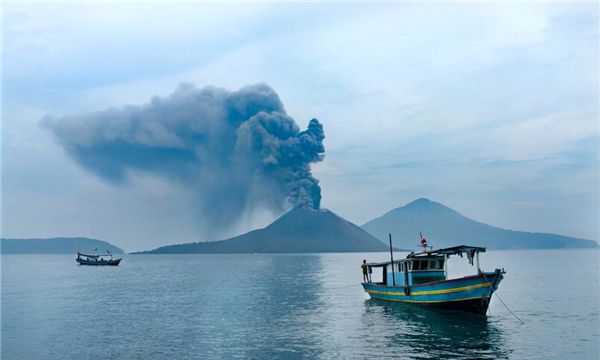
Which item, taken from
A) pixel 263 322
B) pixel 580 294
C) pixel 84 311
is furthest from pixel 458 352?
pixel 580 294

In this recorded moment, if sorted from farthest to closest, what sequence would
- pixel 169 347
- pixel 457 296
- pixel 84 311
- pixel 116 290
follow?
1. pixel 116 290
2. pixel 84 311
3. pixel 457 296
4. pixel 169 347

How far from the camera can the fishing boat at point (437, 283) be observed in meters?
50.3

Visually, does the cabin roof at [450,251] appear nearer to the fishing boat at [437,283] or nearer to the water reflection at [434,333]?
the fishing boat at [437,283]

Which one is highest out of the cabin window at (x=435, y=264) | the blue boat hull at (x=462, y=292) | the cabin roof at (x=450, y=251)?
the cabin roof at (x=450, y=251)

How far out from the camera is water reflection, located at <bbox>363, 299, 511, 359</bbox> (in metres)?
38.6

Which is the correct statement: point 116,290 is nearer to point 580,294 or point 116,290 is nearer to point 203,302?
point 203,302

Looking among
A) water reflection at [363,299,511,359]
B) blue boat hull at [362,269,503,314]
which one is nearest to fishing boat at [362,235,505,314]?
blue boat hull at [362,269,503,314]

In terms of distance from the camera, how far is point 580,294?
83.6 meters

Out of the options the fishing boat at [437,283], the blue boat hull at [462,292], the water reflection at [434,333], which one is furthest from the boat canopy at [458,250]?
the water reflection at [434,333]

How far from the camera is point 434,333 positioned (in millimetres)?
45531

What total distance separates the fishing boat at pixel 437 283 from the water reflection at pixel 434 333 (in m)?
1.37

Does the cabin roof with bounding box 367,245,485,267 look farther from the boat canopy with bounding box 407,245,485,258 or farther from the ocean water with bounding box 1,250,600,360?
the ocean water with bounding box 1,250,600,360

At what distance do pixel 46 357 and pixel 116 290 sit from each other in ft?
201

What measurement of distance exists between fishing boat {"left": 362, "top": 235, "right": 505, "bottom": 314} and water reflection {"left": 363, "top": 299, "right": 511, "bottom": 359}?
137 cm
